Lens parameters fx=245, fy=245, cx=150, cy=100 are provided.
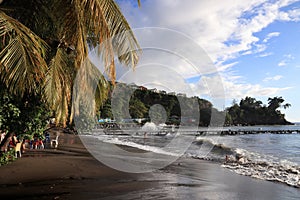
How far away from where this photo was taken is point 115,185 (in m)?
6.63

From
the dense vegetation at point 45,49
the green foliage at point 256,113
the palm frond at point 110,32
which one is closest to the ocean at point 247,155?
the palm frond at point 110,32

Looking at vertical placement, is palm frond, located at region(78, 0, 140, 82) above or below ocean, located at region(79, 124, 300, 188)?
above

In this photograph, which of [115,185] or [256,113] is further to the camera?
[256,113]

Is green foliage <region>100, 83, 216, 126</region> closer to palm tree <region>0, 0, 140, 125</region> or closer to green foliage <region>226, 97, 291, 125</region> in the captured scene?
palm tree <region>0, 0, 140, 125</region>

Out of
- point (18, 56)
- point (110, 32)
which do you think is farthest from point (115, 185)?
point (18, 56)

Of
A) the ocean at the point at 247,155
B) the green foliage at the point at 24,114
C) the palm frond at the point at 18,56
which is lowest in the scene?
the ocean at the point at 247,155

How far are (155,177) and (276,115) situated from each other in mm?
115701

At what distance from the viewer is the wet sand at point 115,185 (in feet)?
18.9

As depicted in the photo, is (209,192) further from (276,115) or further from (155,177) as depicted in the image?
(276,115)

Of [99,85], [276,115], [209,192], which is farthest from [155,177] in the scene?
[276,115]

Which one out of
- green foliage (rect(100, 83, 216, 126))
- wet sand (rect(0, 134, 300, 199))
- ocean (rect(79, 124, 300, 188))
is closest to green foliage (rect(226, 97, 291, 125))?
green foliage (rect(100, 83, 216, 126))

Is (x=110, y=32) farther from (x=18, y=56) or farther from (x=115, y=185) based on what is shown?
(x=115, y=185)

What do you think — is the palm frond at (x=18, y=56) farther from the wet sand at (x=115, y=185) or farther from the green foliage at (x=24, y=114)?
the wet sand at (x=115, y=185)

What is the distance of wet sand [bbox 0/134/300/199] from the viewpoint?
18.9 ft
